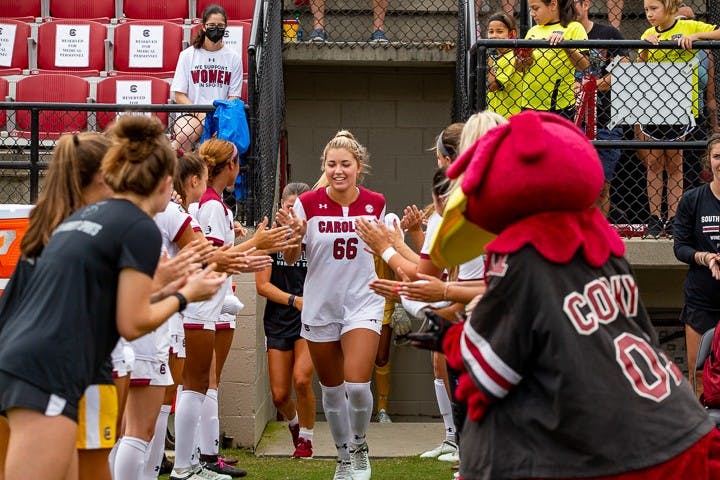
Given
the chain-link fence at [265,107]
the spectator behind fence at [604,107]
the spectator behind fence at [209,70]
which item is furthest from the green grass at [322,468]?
the spectator behind fence at [209,70]

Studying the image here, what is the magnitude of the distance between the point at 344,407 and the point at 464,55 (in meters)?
3.27

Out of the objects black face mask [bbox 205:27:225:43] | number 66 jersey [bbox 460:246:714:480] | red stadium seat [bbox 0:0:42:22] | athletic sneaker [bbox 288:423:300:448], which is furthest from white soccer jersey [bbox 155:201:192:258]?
red stadium seat [bbox 0:0:42:22]

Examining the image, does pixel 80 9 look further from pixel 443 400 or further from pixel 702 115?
pixel 702 115

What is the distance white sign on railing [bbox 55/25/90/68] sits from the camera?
1019cm

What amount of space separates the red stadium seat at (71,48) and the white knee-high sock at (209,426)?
4.73m

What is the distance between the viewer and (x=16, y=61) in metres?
10.1

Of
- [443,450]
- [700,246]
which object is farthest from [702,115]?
[443,450]

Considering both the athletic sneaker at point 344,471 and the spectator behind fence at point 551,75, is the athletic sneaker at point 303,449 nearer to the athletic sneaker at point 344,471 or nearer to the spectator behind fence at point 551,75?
the athletic sneaker at point 344,471

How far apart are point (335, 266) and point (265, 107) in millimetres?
2341

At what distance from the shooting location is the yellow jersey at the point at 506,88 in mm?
7438

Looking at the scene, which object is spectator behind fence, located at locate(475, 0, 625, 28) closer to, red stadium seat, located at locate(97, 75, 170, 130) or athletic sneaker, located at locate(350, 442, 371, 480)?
red stadium seat, located at locate(97, 75, 170, 130)

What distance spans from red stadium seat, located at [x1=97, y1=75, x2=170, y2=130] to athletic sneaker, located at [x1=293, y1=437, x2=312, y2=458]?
350 cm

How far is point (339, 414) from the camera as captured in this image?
6.36 metres

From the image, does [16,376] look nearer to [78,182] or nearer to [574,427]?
[78,182]
